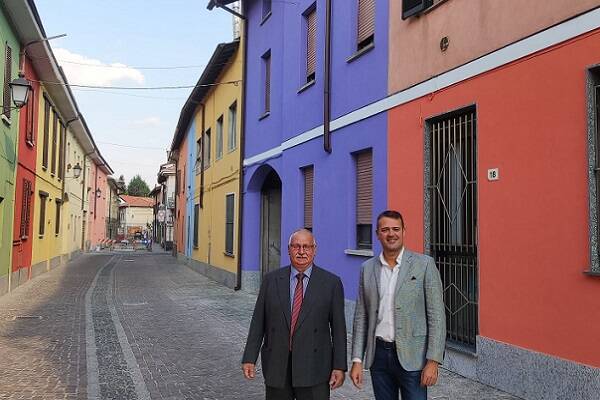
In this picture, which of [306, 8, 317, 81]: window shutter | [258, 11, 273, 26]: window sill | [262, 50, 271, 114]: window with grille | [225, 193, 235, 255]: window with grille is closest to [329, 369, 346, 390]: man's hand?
[306, 8, 317, 81]: window shutter

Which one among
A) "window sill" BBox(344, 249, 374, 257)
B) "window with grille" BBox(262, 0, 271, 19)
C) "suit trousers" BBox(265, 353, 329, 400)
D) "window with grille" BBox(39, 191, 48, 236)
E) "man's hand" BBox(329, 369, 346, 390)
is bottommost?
"suit trousers" BBox(265, 353, 329, 400)

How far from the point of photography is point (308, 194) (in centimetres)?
1102

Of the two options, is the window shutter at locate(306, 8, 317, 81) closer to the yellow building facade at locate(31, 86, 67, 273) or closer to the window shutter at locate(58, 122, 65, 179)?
the yellow building facade at locate(31, 86, 67, 273)

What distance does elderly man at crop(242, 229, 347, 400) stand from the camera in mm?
3109

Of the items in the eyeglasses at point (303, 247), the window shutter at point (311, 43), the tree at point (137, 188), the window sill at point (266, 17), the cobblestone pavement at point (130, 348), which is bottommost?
the cobblestone pavement at point (130, 348)

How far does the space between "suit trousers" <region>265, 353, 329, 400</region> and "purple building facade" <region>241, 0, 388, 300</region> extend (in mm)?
4956

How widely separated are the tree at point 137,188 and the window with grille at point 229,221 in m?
112

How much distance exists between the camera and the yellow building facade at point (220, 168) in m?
16.0

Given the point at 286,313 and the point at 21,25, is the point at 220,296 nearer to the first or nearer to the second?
the point at 21,25

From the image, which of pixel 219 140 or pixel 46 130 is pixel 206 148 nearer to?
pixel 219 140

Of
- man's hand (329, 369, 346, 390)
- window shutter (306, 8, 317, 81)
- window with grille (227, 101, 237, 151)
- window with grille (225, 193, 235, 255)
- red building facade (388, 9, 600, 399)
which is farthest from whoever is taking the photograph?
window with grille (227, 101, 237, 151)

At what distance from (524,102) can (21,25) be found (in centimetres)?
1238

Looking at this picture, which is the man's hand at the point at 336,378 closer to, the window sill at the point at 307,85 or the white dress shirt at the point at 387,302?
the white dress shirt at the point at 387,302

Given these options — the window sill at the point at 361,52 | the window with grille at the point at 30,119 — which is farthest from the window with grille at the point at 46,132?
the window sill at the point at 361,52
